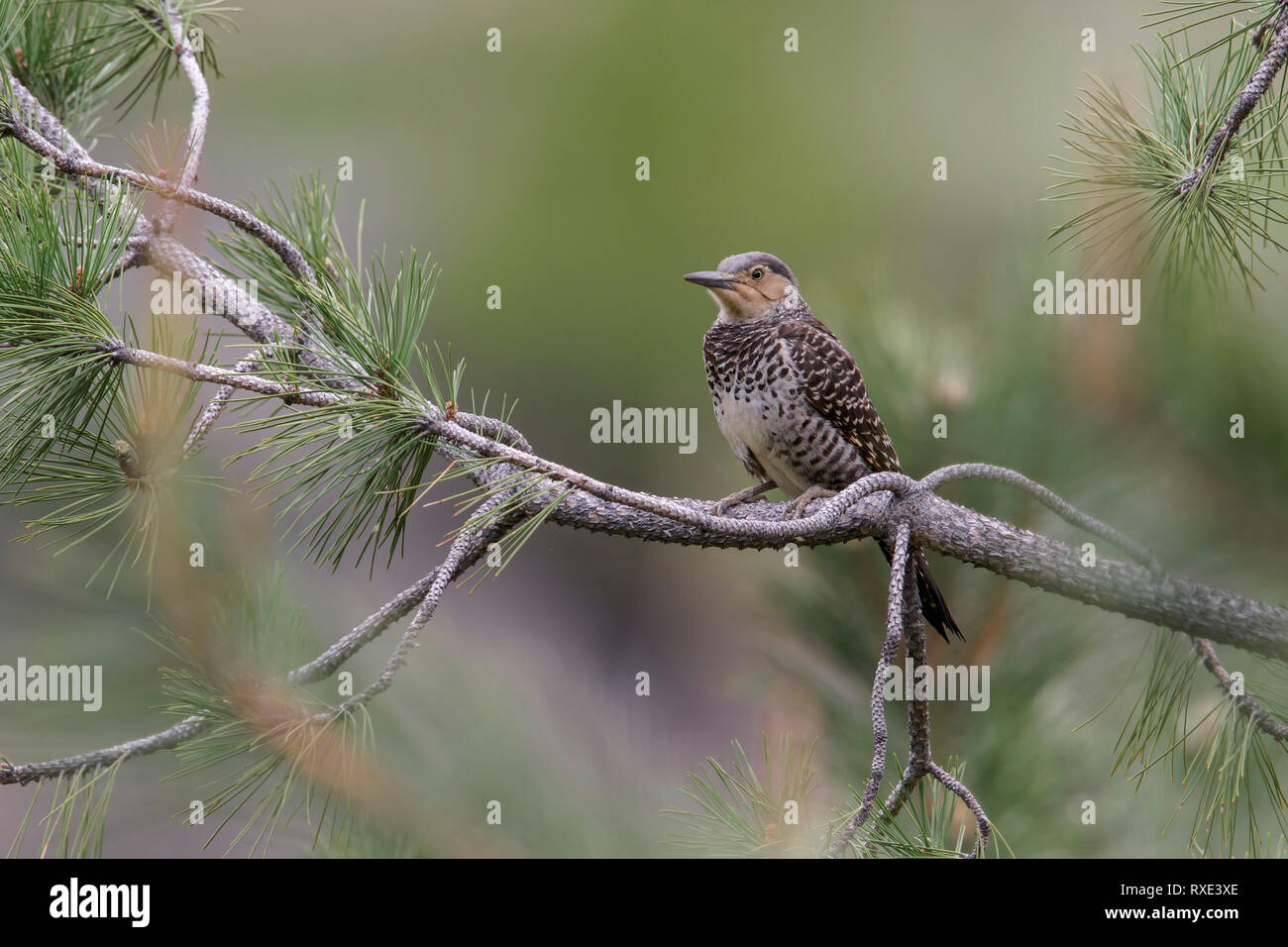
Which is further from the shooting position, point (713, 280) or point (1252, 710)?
point (713, 280)

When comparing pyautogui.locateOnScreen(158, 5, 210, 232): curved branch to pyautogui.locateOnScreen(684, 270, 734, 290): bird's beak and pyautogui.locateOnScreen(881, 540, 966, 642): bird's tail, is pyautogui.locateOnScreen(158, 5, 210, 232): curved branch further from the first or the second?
pyautogui.locateOnScreen(881, 540, 966, 642): bird's tail

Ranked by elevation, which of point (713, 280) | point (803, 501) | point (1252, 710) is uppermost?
point (713, 280)

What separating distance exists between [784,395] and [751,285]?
0.17 metres

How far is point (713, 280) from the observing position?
1.29m

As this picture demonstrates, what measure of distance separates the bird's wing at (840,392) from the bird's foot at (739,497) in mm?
134

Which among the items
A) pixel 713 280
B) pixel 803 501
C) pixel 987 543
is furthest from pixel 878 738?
pixel 713 280

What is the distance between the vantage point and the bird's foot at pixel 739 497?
1.20 m

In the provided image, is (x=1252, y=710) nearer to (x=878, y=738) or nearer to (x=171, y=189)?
(x=878, y=738)

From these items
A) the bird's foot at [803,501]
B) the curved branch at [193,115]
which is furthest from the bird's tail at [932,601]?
the curved branch at [193,115]

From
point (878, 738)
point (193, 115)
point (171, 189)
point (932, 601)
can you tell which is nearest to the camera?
point (878, 738)

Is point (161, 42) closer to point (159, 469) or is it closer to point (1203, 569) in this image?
point (159, 469)

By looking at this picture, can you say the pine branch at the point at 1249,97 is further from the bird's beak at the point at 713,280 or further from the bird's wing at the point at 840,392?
the bird's beak at the point at 713,280

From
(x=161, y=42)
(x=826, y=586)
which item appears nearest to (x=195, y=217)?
(x=161, y=42)

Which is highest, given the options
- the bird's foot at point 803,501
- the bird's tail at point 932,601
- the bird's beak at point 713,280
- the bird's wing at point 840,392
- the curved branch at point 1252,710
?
the bird's beak at point 713,280
